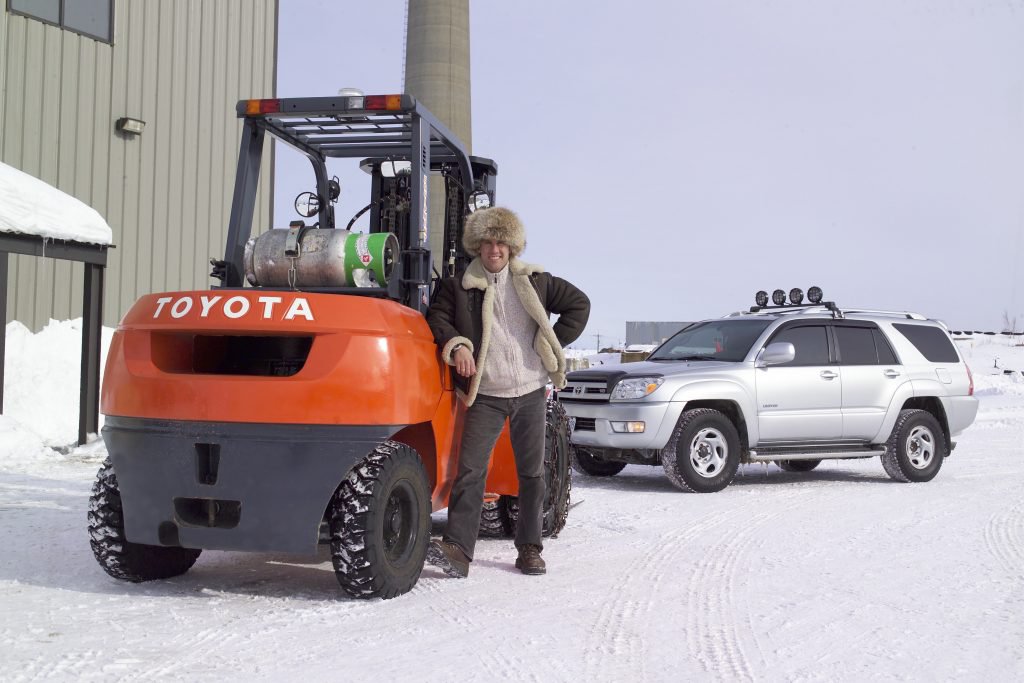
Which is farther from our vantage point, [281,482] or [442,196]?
[442,196]

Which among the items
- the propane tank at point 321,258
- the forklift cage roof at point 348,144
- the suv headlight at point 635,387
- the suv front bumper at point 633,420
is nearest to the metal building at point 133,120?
the suv front bumper at point 633,420

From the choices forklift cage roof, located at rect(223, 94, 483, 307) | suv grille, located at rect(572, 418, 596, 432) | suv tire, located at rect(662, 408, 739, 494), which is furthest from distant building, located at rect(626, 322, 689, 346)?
forklift cage roof, located at rect(223, 94, 483, 307)

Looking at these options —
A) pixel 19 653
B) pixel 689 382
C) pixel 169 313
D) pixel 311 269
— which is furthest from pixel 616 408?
pixel 19 653

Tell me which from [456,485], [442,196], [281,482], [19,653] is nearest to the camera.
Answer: [19,653]

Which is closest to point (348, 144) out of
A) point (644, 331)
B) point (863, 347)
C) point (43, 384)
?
point (863, 347)

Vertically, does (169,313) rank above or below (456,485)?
above

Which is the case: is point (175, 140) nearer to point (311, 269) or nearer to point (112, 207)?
point (112, 207)

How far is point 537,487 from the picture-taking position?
559cm

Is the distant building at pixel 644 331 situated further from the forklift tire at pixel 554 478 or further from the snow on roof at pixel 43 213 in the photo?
the forklift tire at pixel 554 478

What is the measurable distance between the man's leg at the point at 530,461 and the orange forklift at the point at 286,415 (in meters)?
0.47

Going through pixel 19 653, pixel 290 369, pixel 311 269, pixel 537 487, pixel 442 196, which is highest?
pixel 442 196

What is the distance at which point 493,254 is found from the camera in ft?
17.6

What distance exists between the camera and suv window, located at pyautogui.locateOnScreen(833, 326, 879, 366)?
10.7m

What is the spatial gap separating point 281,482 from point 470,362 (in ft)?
3.82
